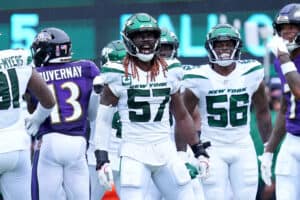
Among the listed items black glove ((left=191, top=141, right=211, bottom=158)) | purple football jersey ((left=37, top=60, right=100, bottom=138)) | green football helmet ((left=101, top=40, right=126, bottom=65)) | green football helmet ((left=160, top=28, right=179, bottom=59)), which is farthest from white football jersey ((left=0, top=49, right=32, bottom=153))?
green football helmet ((left=160, top=28, right=179, bottom=59))

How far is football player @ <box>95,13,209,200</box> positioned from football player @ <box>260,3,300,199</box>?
0.70m

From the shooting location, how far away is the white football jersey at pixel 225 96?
8195 millimetres

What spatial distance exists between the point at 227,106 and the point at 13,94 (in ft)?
5.45

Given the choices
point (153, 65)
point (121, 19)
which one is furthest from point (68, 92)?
→ point (121, 19)

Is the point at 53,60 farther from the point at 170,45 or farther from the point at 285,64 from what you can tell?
the point at 285,64

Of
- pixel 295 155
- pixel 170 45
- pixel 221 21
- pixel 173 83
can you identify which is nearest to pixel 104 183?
pixel 173 83

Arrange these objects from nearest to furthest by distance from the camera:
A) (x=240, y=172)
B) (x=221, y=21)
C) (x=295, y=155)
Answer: (x=295, y=155) → (x=240, y=172) → (x=221, y=21)

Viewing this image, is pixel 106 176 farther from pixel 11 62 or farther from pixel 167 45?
pixel 167 45

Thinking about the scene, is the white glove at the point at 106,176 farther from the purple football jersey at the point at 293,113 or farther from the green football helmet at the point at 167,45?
the green football helmet at the point at 167,45

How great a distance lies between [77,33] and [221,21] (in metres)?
1.55

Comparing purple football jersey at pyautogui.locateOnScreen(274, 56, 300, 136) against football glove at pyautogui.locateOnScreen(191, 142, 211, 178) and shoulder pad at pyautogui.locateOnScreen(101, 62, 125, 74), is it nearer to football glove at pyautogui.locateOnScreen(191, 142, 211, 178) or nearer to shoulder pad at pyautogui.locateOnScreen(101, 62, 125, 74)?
football glove at pyautogui.locateOnScreen(191, 142, 211, 178)

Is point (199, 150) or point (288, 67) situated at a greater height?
point (288, 67)

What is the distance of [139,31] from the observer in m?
7.26

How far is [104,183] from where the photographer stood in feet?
23.3
